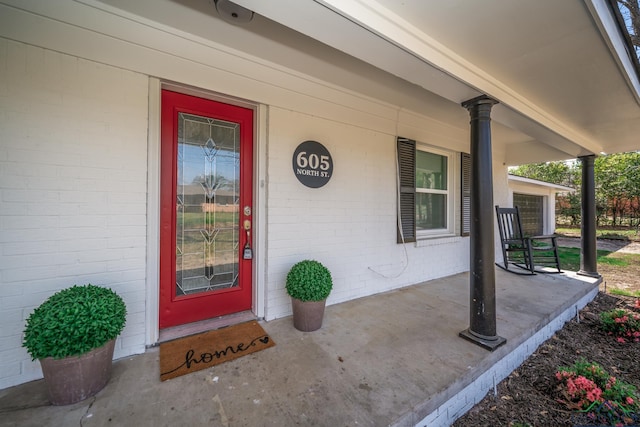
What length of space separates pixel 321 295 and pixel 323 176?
4.10 feet

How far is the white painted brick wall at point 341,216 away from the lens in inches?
100.0

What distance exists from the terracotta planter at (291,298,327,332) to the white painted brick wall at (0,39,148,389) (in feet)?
3.95

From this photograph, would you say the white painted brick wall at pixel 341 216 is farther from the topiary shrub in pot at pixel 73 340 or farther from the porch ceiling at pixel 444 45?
the topiary shrub in pot at pixel 73 340

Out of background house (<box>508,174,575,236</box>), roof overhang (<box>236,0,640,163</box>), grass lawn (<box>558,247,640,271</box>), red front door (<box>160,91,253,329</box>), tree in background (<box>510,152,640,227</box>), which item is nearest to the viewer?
roof overhang (<box>236,0,640,163</box>)

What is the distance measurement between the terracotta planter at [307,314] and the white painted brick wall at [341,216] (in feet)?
1.03

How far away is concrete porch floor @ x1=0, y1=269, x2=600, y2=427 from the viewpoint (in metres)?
1.38

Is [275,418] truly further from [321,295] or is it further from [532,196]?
[532,196]

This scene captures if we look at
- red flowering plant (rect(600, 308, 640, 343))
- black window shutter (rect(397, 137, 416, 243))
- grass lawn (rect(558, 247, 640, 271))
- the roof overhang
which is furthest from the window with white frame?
grass lawn (rect(558, 247, 640, 271))

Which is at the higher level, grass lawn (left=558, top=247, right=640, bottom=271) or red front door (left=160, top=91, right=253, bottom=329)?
red front door (left=160, top=91, right=253, bottom=329)

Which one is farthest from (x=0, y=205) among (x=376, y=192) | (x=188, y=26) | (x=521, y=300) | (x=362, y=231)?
(x=521, y=300)

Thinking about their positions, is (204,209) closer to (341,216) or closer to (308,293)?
(308,293)

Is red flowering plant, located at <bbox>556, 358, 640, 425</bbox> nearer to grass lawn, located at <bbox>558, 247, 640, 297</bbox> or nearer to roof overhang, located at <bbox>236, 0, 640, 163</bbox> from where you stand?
roof overhang, located at <bbox>236, 0, 640, 163</bbox>

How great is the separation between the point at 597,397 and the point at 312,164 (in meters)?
2.72

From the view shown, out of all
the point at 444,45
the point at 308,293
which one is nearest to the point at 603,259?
the point at 444,45
